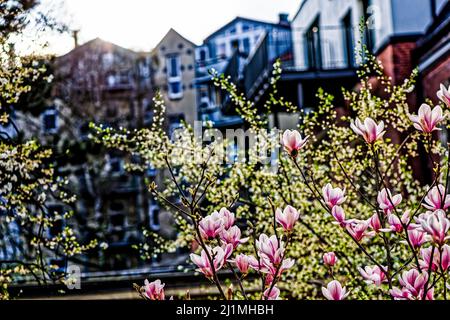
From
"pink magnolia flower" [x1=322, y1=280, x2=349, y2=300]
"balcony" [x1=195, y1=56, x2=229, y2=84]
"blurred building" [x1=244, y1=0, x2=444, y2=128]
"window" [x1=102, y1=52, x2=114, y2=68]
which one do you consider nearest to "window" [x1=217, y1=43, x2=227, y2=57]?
"balcony" [x1=195, y1=56, x2=229, y2=84]

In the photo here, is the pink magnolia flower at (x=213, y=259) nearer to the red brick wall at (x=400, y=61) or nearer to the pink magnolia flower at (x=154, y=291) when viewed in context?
the pink magnolia flower at (x=154, y=291)

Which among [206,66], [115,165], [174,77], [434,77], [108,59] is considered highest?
[108,59]

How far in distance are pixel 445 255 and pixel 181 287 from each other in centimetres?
916

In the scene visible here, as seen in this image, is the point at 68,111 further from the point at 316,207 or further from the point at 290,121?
the point at 316,207

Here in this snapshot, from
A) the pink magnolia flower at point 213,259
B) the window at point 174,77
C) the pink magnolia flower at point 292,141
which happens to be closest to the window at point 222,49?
the window at point 174,77

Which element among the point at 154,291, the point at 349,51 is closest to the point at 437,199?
the point at 154,291

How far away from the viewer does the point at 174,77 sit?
2525 centimetres

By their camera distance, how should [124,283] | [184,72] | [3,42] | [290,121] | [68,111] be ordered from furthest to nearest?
[184,72] → [68,111] → [290,121] → [124,283] → [3,42]

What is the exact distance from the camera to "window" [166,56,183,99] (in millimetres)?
25047

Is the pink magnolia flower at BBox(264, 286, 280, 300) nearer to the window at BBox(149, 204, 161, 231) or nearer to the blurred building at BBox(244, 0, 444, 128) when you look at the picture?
the blurred building at BBox(244, 0, 444, 128)

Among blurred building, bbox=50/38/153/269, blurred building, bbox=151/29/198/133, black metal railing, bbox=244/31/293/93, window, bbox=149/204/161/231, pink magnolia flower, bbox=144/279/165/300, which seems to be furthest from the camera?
blurred building, bbox=151/29/198/133

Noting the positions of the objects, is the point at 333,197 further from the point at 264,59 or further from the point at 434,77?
the point at 264,59

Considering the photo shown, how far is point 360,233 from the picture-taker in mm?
2297
